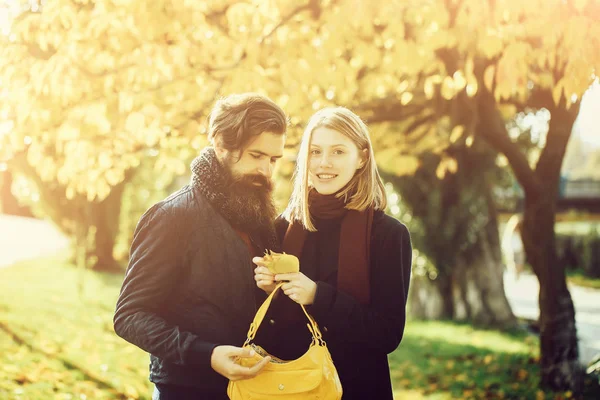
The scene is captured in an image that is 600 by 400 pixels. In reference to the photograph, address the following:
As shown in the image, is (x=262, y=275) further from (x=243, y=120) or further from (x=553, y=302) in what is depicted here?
(x=553, y=302)

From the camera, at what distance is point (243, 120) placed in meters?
2.40

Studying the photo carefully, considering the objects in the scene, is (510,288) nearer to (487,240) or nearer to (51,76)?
(487,240)

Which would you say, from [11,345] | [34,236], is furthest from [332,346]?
[34,236]

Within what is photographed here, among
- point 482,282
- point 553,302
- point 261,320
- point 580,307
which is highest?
point 261,320

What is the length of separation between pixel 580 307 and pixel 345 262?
39.3 feet

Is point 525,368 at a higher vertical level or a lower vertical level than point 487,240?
lower

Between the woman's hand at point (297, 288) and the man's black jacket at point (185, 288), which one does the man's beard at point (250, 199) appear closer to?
the man's black jacket at point (185, 288)

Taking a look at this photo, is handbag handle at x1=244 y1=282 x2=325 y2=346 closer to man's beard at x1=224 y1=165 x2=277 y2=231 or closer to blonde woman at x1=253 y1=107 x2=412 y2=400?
blonde woman at x1=253 y1=107 x2=412 y2=400

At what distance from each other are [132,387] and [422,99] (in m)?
4.20

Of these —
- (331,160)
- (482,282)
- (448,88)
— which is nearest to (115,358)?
(448,88)

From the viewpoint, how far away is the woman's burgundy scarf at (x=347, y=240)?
8.13ft

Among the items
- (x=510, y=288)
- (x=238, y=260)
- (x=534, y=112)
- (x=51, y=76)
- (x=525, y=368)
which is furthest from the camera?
(x=510, y=288)

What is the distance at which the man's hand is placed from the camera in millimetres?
2111

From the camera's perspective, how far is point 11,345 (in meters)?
7.65
